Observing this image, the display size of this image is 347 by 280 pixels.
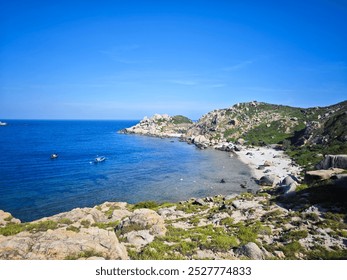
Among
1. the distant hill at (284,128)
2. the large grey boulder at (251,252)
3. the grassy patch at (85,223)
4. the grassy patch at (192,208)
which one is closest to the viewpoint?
the large grey boulder at (251,252)

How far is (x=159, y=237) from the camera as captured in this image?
61.8ft

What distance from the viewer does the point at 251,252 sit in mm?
15734

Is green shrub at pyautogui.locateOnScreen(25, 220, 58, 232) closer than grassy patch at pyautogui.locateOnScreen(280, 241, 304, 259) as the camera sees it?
No

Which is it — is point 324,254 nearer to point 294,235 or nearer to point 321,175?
point 294,235

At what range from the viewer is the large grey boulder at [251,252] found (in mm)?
15539

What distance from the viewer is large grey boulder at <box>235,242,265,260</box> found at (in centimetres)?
1554

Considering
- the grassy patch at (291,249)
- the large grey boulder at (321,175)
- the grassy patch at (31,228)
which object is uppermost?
the large grey boulder at (321,175)

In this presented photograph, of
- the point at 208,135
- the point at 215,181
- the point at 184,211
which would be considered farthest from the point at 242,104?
the point at 184,211

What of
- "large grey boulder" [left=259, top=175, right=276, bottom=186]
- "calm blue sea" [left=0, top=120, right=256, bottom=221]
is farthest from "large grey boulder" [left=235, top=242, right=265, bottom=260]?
"large grey boulder" [left=259, top=175, right=276, bottom=186]

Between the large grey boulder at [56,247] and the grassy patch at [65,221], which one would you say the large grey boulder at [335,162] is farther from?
the grassy patch at [65,221]

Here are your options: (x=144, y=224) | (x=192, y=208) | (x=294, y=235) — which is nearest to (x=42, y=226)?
(x=144, y=224)

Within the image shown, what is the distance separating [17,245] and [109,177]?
54.5m

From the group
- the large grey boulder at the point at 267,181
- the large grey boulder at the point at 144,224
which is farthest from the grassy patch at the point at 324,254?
the large grey boulder at the point at 267,181

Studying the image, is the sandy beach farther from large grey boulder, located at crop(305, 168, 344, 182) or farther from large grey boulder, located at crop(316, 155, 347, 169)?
large grey boulder, located at crop(305, 168, 344, 182)
